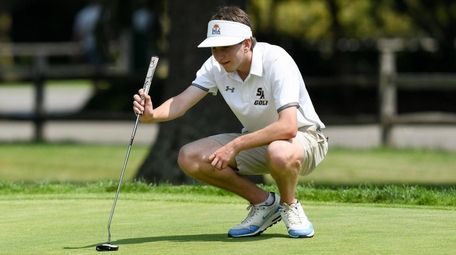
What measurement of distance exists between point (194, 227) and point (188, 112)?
5366mm

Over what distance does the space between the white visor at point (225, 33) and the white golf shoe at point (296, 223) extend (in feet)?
3.38

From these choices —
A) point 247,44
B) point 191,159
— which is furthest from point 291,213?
point 247,44

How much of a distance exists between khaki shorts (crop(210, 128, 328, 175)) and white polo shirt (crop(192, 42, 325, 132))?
71 mm

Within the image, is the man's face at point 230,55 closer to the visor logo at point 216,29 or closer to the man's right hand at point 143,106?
the visor logo at point 216,29

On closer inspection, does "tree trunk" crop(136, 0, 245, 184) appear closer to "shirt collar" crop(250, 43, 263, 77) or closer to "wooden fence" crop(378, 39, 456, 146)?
"shirt collar" crop(250, 43, 263, 77)

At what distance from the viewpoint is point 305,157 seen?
761 cm

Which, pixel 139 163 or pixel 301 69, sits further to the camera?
pixel 301 69

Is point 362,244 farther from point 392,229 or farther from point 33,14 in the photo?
point 33,14

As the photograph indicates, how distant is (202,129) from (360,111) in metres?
11.4

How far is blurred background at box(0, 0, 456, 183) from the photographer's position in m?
13.8

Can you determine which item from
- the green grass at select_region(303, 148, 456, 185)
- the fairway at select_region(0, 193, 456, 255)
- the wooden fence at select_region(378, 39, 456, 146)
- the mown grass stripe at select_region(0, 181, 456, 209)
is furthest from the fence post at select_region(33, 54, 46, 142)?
the fairway at select_region(0, 193, 456, 255)

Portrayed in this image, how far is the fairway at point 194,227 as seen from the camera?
7246 mm

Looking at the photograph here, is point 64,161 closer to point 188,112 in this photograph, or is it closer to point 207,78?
point 188,112

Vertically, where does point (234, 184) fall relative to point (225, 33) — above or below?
below
